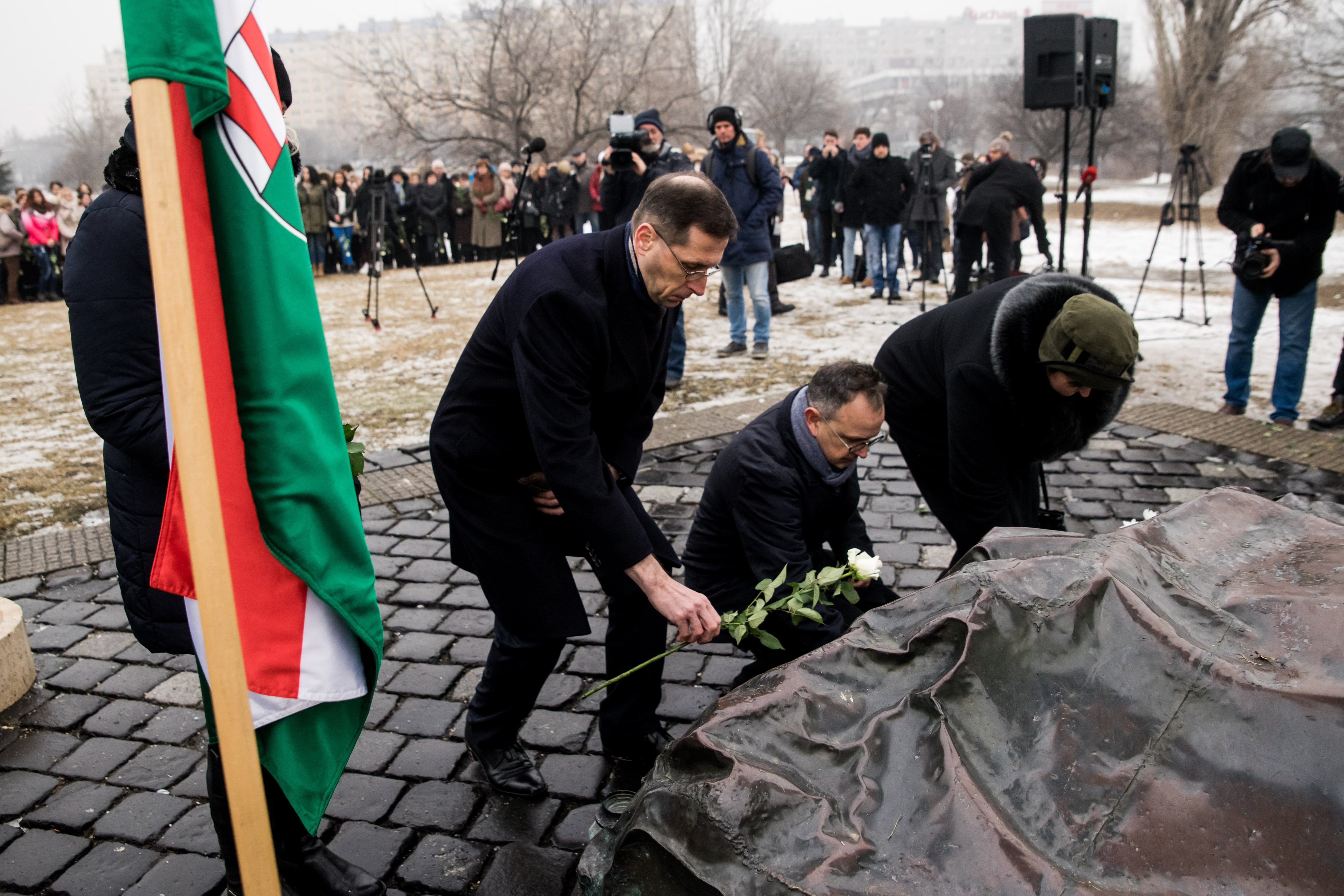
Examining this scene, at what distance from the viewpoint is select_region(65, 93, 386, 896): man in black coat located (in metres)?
2.24

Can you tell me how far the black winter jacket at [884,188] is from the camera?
1190 cm

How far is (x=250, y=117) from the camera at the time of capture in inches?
68.7

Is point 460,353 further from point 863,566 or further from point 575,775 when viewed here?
point 863,566

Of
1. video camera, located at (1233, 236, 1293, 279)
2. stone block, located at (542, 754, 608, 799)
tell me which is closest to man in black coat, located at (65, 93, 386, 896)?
stone block, located at (542, 754, 608, 799)

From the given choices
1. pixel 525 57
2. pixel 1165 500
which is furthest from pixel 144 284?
pixel 525 57

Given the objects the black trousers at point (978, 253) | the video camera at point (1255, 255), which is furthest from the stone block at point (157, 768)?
the black trousers at point (978, 253)

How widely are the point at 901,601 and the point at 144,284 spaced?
180 cm

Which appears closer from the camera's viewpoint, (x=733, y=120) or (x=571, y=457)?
(x=571, y=457)

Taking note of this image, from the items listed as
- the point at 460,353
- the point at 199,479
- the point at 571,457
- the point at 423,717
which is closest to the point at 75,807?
the point at 423,717

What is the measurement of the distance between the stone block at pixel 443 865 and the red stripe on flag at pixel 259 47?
2030mm

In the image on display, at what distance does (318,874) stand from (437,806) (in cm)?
53

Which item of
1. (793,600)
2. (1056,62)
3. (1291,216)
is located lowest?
(793,600)

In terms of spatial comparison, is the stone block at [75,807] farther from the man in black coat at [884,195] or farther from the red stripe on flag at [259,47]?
the man in black coat at [884,195]

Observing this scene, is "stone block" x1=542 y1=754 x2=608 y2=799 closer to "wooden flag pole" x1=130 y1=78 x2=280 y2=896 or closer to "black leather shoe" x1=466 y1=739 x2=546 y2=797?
"black leather shoe" x1=466 y1=739 x2=546 y2=797
